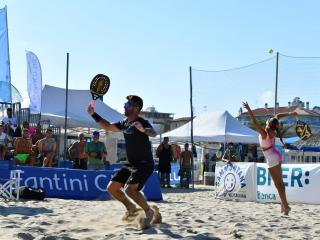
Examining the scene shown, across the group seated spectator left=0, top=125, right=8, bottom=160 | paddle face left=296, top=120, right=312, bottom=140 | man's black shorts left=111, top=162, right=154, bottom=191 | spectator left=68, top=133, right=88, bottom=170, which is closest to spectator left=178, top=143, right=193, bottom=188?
paddle face left=296, top=120, right=312, bottom=140

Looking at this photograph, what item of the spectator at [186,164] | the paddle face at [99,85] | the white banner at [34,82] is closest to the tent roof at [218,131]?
the spectator at [186,164]

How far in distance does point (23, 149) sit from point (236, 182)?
5073 millimetres

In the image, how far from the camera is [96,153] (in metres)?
12.4

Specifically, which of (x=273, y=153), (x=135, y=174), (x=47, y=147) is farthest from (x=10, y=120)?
(x=135, y=174)

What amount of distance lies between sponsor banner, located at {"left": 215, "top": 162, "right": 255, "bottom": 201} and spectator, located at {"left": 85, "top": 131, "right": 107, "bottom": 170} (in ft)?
9.24

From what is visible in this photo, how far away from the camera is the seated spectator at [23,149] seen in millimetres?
12297

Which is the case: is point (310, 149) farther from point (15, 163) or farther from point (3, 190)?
point (3, 190)

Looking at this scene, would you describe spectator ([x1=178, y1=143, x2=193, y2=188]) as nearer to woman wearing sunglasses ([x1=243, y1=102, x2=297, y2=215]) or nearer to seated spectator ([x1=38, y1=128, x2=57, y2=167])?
seated spectator ([x1=38, y1=128, x2=57, y2=167])

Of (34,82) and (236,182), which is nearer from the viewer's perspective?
(236,182)

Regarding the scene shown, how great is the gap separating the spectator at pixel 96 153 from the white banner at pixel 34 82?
13.4ft

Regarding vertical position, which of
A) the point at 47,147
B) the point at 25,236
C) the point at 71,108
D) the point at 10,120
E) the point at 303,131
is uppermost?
the point at 71,108

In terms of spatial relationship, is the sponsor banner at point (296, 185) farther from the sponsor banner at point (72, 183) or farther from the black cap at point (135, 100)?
the black cap at point (135, 100)

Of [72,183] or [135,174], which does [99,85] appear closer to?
[135,174]

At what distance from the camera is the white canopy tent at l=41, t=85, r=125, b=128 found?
16.8 m
